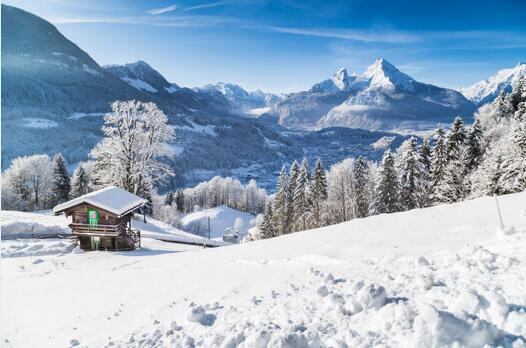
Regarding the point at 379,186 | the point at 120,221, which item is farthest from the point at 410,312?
the point at 379,186

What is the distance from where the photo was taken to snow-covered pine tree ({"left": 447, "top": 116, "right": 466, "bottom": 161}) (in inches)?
1670

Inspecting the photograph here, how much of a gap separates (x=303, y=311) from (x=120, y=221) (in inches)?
874

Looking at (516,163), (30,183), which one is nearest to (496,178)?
(516,163)

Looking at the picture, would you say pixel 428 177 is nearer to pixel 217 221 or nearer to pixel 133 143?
pixel 133 143

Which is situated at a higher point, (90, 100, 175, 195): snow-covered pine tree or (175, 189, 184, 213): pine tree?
(90, 100, 175, 195): snow-covered pine tree

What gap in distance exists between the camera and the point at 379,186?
47000 mm

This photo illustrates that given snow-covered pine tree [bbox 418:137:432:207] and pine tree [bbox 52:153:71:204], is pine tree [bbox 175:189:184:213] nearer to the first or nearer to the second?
pine tree [bbox 52:153:71:204]

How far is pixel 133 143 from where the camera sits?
37.8 meters

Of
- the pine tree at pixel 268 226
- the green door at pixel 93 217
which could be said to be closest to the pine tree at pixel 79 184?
the pine tree at pixel 268 226

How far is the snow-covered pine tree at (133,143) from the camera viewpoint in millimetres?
37031

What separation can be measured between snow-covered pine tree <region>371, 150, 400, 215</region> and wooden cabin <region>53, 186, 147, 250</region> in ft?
108

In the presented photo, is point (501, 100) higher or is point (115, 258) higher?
point (501, 100)

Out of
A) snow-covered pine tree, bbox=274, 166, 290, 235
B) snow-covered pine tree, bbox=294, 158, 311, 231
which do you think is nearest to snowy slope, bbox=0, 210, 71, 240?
snow-covered pine tree, bbox=294, 158, 311, 231

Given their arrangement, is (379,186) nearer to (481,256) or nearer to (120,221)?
(120,221)
